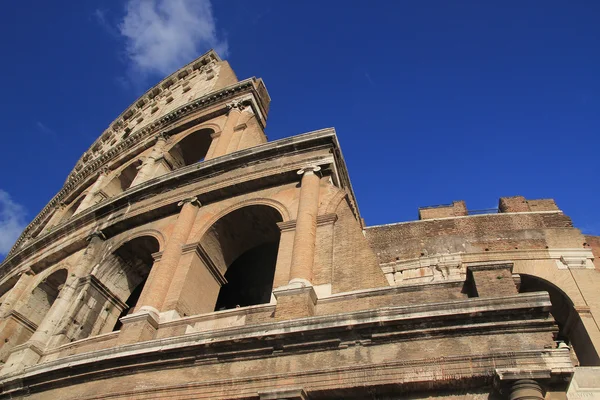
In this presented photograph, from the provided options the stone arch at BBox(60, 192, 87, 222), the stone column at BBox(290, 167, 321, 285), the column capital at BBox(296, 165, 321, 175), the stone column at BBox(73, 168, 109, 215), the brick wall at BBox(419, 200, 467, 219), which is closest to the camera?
the stone column at BBox(290, 167, 321, 285)

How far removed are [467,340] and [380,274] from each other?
2208 millimetres

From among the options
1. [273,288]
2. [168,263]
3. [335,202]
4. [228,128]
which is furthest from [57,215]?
[273,288]

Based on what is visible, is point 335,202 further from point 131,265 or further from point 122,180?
point 122,180

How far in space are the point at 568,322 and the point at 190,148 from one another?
13357mm

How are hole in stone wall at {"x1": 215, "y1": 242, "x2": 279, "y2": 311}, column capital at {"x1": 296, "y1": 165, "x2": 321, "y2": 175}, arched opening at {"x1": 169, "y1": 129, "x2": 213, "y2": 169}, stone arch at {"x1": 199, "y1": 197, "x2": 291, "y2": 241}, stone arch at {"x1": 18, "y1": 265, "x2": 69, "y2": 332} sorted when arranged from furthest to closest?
1. arched opening at {"x1": 169, "y1": 129, "x2": 213, "y2": 169}
2. stone arch at {"x1": 18, "y1": 265, "x2": 69, "y2": 332}
3. hole in stone wall at {"x1": 215, "y1": 242, "x2": 279, "y2": 311}
4. column capital at {"x1": 296, "y1": 165, "x2": 321, "y2": 175}
5. stone arch at {"x1": 199, "y1": 197, "x2": 291, "y2": 241}

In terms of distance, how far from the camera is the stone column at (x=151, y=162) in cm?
1714

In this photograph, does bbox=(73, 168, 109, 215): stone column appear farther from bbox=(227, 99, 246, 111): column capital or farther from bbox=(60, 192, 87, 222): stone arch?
bbox=(227, 99, 246, 111): column capital

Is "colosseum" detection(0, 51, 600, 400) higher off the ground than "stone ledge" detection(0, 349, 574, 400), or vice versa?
"colosseum" detection(0, 51, 600, 400)

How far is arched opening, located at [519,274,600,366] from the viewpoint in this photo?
1216 cm

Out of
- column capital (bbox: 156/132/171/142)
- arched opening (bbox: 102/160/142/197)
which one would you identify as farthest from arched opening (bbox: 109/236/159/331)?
arched opening (bbox: 102/160/142/197)

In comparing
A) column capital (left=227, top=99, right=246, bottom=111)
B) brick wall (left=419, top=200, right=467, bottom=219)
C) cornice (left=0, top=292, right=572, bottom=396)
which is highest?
column capital (left=227, top=99, right=246, bottom=111)

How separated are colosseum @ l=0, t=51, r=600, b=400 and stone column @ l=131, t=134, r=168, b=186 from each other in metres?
0.08

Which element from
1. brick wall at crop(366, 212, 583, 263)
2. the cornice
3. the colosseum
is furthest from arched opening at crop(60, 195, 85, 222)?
the cornice

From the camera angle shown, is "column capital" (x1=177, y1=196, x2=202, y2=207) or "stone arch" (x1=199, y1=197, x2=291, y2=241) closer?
"stone arch" (x1=199, y1=197, x2=291, y2=241)
